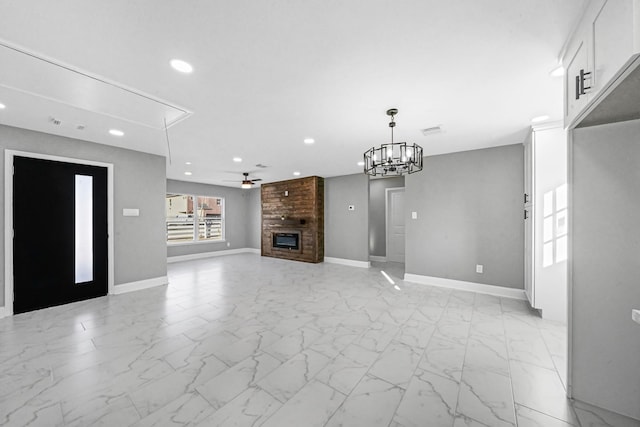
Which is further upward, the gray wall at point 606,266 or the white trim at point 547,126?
the white trim at point 547,126

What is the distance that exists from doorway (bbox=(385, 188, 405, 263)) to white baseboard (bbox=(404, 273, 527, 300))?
2341mm

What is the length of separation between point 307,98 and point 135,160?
3.80 metres

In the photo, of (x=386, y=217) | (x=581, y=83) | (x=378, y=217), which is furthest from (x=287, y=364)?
(x=378, y=217)

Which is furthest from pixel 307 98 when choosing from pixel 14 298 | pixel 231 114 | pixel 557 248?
pixel 14 298

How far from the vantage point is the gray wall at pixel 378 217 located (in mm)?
7449

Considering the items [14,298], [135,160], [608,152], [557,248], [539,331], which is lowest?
[539,331]

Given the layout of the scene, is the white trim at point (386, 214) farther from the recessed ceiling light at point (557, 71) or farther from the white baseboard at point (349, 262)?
the recessed ceiling light at point (557, 71)

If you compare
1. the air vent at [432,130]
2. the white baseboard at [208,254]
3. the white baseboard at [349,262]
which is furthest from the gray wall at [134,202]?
the air vent at [432,130]

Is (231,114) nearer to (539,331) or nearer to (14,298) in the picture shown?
(14,298)

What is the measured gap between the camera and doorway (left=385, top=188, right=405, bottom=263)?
725 centimetres

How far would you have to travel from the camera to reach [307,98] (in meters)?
2.45

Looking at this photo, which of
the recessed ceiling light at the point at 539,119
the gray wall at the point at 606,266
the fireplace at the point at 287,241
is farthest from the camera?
the fireplace at the point at 287,241

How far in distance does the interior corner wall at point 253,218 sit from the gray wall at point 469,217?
227 inches

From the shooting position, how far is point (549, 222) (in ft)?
10.2
